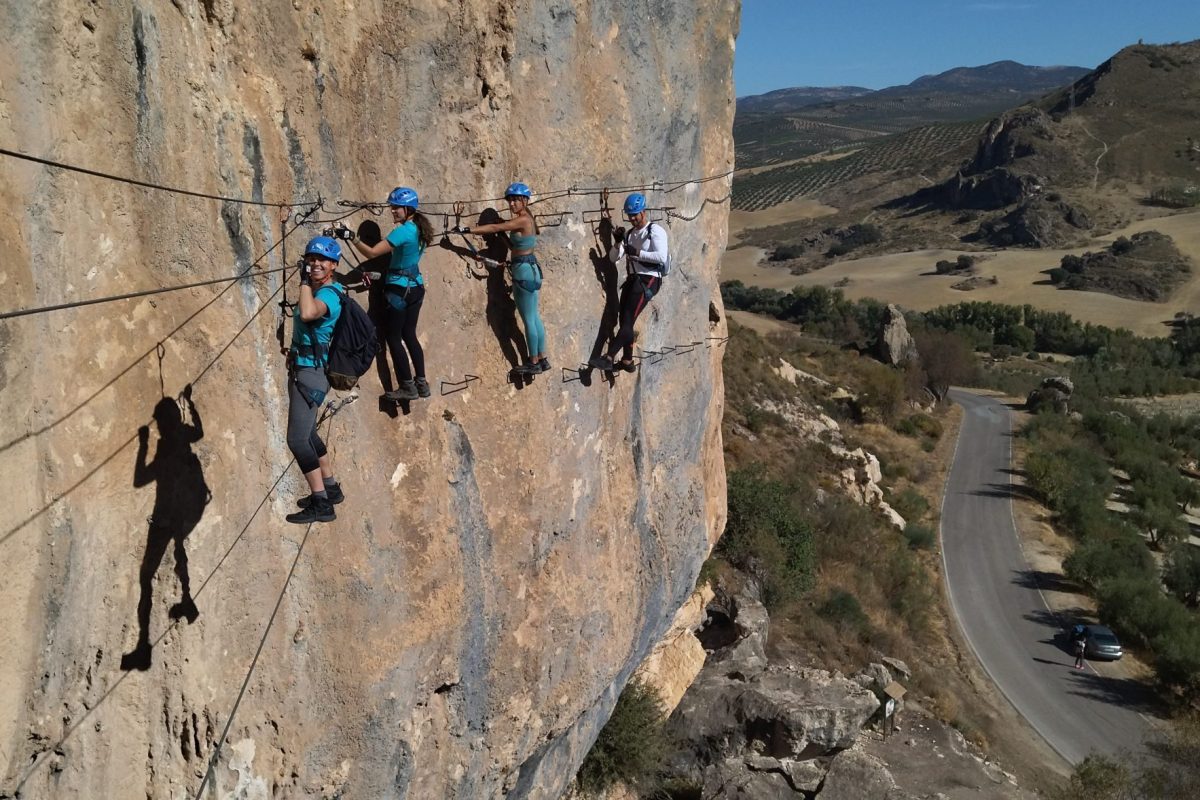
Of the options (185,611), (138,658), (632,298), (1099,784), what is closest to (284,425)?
(185,611)

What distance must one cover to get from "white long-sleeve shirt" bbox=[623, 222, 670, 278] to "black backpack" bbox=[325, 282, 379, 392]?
9.56 feet

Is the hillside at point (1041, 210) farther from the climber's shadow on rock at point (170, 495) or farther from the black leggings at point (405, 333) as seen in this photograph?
the climber's shadow on rock at point (170, 495)

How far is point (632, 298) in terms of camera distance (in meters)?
8.13

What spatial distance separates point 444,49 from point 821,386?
3102 cm

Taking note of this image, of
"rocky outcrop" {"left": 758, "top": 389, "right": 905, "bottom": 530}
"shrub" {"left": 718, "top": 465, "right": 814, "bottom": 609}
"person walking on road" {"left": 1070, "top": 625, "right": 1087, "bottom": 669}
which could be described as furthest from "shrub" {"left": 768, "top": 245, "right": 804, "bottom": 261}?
"shrub" {"left": 718, "top": 465, "right": 814, "bottom": 609}

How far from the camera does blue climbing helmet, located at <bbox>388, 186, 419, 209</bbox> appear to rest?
6023 millimetres

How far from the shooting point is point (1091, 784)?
50.1 feet

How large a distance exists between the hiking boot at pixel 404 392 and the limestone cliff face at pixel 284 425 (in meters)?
0.21

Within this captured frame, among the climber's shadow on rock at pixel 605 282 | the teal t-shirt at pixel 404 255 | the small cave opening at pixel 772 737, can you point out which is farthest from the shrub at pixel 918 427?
the teal t-shirt at pixel 404 255

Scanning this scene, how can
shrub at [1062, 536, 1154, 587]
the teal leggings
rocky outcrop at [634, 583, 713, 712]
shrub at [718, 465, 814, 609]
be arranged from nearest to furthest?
the teal leggings < rocky outcrop at [634, 583, 713, 712] < shrub at [718, 465, 814, 609] < shrub at [1062, 536, 1154, 587]

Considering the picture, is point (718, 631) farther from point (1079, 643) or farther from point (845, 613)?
point (1079, 643)

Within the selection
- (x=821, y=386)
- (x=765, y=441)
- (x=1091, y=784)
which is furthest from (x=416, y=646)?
(x=821, y=386)

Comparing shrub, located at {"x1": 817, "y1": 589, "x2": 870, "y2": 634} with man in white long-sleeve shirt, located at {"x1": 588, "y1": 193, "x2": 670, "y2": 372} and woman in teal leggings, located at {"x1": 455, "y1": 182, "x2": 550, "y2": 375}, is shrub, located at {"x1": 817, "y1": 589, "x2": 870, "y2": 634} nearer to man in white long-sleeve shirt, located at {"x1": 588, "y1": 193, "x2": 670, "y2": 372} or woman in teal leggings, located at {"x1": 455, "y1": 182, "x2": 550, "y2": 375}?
man in white long-sleeve shirt, located at {"x1": 588, "y1": 193, "x2": 670, "y2": 372}

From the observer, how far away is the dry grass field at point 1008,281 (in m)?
66.8
